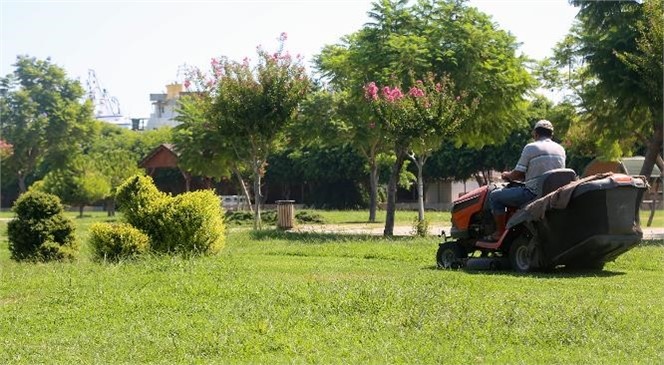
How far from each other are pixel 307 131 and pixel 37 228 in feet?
59.7

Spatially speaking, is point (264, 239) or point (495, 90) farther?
point (495, 90)

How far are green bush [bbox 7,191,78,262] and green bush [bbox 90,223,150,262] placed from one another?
1678 millimetres

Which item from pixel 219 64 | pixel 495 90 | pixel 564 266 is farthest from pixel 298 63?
pixel 564 266

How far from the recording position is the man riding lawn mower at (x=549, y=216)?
10.8m

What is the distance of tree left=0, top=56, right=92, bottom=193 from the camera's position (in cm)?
6369

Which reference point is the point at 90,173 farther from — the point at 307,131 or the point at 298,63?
the point at 298,63

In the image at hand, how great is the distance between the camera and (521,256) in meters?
11.8

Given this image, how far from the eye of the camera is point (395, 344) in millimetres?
6996

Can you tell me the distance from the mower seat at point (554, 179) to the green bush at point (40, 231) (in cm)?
946

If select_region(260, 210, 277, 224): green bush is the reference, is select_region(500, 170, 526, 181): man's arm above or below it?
above

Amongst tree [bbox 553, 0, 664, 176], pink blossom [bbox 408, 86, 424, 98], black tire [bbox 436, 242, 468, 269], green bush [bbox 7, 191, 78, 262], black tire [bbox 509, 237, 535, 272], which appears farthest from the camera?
pink blossom [bbox 408, 86, 424, 98]

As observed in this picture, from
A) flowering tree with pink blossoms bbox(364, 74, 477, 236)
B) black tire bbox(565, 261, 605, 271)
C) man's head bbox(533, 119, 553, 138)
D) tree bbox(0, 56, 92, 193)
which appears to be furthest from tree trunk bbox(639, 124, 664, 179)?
tree bbox(0, 56, 92, 193)

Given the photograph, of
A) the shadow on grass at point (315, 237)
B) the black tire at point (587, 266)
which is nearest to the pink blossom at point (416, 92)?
the shadow on grass at point (315, 237)

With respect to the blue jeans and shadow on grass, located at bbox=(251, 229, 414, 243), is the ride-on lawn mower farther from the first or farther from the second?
shadow on grass, located at bbox=(251, 229, 414, 243)
